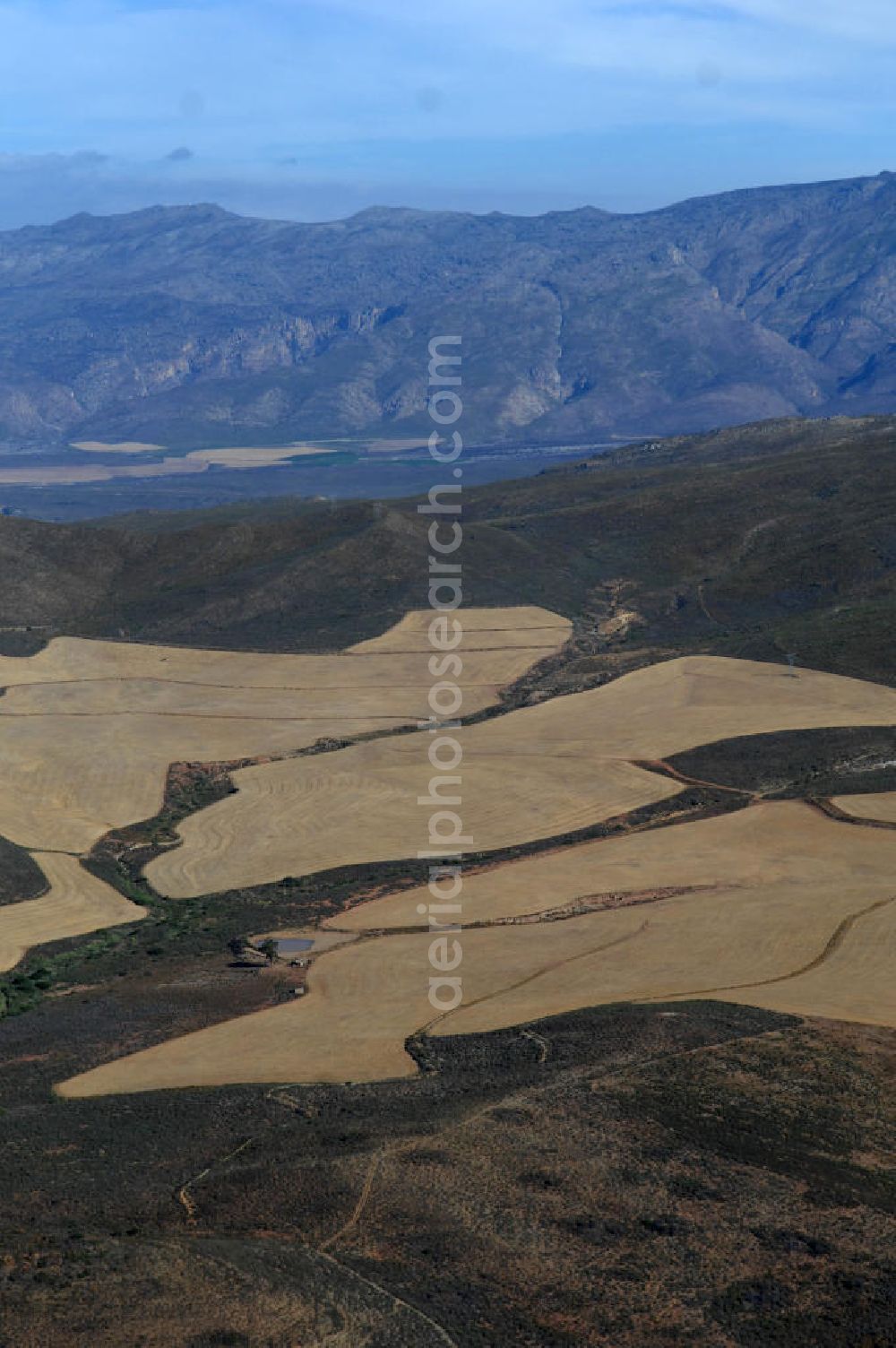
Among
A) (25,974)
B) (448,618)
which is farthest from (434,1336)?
(448,618)

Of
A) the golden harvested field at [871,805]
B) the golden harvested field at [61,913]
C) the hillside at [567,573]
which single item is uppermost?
the hillside at [567,573]

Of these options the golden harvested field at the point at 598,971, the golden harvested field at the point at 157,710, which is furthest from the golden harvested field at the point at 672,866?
the golden harvested field at the point at 157,710

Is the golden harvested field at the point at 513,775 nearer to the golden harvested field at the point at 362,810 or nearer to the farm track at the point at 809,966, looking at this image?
the golden harvested field at the point at 362,810

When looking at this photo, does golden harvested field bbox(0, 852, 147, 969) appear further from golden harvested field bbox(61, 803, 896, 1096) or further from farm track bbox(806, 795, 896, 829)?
farm track bbox(806, 795, 896, 829)

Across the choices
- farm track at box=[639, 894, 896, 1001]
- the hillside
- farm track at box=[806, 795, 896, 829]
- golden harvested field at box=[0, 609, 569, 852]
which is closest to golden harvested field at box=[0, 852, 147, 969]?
golden harvested field at box=[0, 609, 569, 852]

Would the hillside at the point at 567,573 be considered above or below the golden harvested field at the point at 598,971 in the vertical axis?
above

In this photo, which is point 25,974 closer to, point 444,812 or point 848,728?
point 444,812
